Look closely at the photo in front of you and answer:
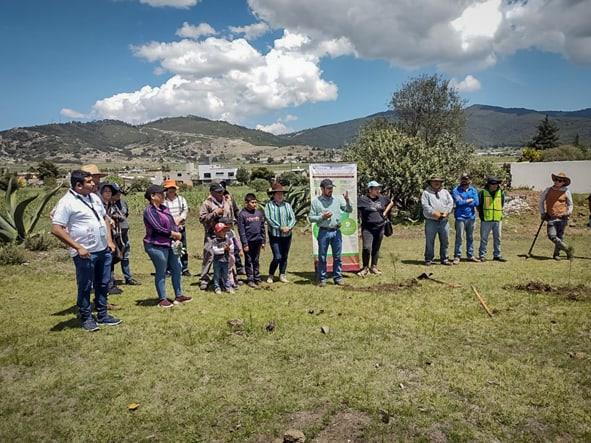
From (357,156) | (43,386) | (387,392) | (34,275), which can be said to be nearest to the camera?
(387,392)

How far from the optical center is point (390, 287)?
24.9 ft

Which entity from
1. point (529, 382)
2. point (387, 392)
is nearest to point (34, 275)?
point (387, 392)

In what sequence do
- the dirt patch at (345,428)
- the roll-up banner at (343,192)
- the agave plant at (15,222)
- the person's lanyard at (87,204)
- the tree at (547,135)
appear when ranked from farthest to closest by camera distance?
the tree at (547,135) → the agave plant at (15,222) → the roll-up banner at (343,192) → the person's lanyard at (87,204) → the dirt patch at (345,428)

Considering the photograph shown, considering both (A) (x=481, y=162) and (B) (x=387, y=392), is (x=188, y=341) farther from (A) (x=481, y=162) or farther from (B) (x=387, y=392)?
(A) (x=481, y=162)

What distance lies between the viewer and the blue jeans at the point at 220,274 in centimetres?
755

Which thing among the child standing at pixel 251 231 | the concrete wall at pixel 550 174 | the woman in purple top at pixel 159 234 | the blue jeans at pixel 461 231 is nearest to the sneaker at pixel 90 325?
the woman in purple top at pixel 159 234

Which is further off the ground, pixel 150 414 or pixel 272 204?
pixel 272 204

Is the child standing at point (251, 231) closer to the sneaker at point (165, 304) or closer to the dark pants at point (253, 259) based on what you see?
the dark pants at point (253, 259)

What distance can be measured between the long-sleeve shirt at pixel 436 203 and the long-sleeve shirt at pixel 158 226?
543 centimetres

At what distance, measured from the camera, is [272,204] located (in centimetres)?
800

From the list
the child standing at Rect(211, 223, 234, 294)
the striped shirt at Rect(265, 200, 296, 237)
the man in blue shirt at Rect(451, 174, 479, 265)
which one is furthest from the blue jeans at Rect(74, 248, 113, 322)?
the man in blue shirt at Rect(451, 174, 479, 265)

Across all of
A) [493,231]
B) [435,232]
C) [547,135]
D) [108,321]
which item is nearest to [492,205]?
[493,231]

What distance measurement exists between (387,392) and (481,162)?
28731 millimetres

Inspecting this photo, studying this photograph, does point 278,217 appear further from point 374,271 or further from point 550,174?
point 550,174
